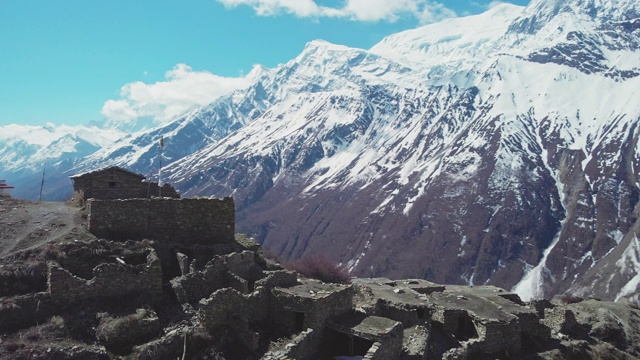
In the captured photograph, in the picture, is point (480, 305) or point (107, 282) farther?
point (480, 305)

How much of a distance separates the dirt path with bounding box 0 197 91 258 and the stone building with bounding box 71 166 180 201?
1465mm

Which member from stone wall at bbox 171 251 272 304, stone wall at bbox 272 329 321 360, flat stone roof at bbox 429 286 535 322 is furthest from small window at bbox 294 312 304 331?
flat stone roof at bbox 429 286 535 322

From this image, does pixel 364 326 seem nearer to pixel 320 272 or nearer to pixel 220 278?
pixel 220 278

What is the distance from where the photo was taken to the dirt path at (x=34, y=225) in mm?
23844

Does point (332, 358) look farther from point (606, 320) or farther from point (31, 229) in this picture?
point (606, 320)

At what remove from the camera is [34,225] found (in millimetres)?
26109

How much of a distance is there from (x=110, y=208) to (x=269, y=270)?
7874 mm

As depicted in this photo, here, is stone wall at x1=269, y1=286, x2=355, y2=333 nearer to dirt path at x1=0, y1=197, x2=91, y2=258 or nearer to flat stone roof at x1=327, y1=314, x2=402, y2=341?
flat stone roof at x1=327, y1=314, x2=402, y2=341

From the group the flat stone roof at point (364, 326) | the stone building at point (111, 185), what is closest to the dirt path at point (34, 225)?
the stone building at point (111, 185)

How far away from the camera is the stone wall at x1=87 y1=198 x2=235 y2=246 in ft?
84.3

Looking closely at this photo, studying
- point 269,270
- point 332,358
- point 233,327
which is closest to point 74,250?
point 233,327

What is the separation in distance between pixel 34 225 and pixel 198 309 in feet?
32.7

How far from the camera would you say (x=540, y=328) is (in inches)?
1281

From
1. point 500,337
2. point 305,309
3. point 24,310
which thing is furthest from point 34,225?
point 500,337
